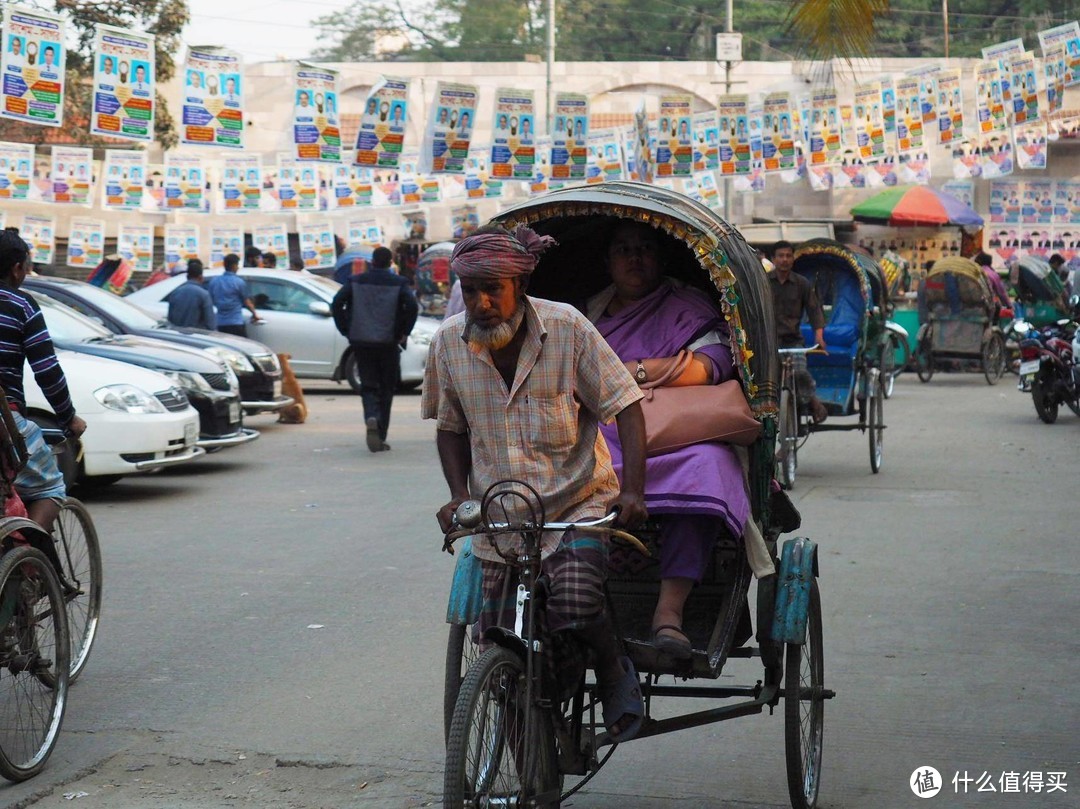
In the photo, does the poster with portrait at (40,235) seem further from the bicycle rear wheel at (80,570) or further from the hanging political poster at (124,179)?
the bicycle rear wheel at (80,570)

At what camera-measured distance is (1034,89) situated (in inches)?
896

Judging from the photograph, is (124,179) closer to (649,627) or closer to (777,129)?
(777,129)

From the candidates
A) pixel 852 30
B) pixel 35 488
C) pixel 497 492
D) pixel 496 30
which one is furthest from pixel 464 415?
pixel 496 30

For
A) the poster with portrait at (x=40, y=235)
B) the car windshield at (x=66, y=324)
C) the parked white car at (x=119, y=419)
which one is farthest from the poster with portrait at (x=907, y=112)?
the parked white car at (x=119, y=419)

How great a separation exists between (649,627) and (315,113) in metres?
14.8

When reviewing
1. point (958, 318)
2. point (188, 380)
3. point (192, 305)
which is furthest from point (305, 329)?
point (958, 318)

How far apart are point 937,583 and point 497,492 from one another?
197 inches

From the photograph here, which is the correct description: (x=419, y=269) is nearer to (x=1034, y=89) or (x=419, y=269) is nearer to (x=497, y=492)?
(x=1034, y=89)

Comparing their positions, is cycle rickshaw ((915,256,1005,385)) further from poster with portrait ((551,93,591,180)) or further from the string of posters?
poster with portrait ((551,93,591,180))

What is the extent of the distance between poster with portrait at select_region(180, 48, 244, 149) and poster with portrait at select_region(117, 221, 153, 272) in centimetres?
452

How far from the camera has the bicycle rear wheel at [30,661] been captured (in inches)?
197

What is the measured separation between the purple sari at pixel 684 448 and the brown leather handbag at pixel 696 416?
4 centimetres

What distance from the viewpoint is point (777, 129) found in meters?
23.9

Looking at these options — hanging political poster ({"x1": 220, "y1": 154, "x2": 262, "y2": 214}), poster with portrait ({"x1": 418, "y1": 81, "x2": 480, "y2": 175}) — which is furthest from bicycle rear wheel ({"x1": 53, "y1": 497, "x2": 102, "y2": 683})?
hanging political poster ({"x1": 220, "y1": 154, "x2": 262, "y2": 214})
